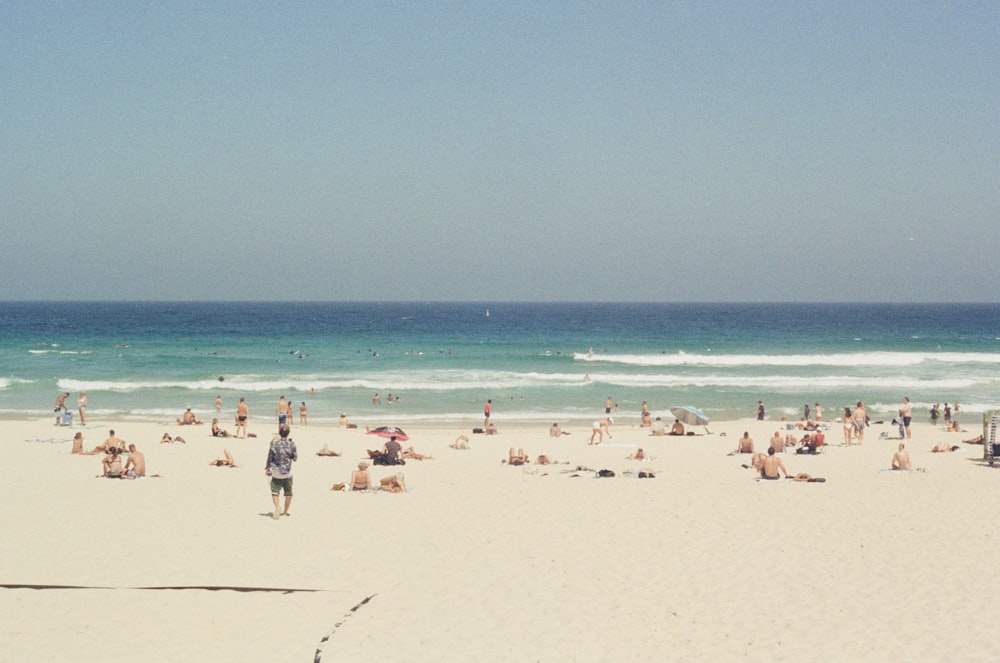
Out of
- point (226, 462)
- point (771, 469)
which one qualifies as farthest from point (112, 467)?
point (771, 469)

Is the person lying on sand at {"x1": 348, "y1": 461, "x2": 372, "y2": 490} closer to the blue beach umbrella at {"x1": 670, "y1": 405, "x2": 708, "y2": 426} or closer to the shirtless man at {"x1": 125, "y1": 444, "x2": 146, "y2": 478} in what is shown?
the shirtless man at {"x1": 125, "y1": 444, "x2": 146, "y2": 478}

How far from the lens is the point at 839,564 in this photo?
10.5 m

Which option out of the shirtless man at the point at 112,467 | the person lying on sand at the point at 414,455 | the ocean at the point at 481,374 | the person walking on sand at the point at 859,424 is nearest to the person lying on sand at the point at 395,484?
the person lying on sand at the point at 414,455

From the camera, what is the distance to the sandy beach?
25.7 feet

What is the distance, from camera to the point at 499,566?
10289mm

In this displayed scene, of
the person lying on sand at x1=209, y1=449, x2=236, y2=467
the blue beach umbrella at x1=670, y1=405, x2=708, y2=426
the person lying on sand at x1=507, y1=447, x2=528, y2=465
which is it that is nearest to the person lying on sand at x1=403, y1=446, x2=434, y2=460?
the person lying on sand at x1=507, y1=447, x2=528, y2=465

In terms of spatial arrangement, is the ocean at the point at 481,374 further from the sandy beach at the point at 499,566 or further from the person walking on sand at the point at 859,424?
the sandy beach at the point at 499,566

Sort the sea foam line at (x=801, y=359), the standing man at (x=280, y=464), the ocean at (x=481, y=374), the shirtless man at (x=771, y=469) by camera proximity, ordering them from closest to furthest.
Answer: the standing man at (x=280, y=464) < the shirtless man at (x=771, y=469) < the ocean at (x=481, y=374) < the sea foam line at (x=801, y=359)

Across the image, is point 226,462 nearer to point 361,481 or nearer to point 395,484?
point 361,481

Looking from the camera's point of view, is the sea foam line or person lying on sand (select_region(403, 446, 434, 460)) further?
the sea foam line

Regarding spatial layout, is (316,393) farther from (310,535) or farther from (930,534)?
(930,534)

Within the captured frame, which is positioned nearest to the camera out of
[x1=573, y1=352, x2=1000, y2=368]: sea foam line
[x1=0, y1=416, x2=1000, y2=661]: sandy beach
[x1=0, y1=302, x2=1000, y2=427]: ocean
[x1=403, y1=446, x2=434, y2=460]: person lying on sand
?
[x1=0, y1=416, x2=1000, y2=661]: sandy beach

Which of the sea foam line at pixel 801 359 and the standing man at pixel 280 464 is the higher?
the standing man at pixel 280 464

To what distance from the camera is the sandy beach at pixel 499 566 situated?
7.82m
